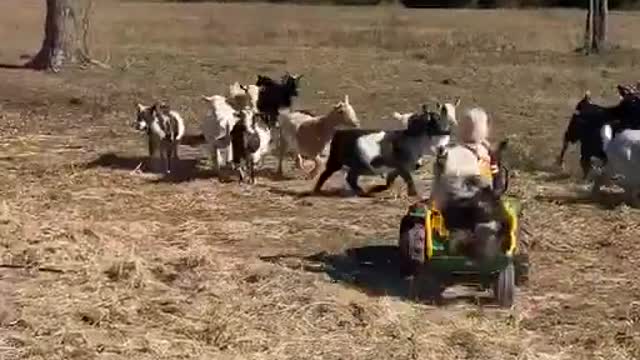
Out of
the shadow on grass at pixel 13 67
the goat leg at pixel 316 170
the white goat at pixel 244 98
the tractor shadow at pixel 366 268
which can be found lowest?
the shadow on grass at pixel 13 67

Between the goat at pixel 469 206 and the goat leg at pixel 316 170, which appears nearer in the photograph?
the goat at pixel 469 206

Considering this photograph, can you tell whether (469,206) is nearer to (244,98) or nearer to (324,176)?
(324,176)

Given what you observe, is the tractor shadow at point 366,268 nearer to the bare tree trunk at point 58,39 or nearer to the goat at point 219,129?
the goat at point 219,129

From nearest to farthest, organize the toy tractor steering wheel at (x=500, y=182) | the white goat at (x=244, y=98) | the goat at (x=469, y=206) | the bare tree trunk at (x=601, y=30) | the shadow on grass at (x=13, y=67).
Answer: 1. the goat at (x=469, y=206)
2. the toy tractor steering wheel at (x=500, y=182)
3. the white goat at (x=244, y=98)
4. the shadow on grass at (x=13, y=67)
5. the bare tree trunk at (x=601, y=30)

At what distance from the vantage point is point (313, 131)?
14.4 metres

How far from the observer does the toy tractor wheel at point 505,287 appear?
9.00m

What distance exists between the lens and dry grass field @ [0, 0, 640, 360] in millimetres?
8148

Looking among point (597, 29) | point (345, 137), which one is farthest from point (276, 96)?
point (597, 29)

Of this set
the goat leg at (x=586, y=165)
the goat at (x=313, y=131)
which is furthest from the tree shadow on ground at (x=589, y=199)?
the goat at (x=313, y=131)

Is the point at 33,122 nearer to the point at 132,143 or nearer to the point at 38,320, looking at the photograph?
the point at 132,143

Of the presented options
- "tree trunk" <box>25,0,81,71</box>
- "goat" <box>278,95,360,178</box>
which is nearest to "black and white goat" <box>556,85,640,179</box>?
"goat" <box>278,95,360,178</box>

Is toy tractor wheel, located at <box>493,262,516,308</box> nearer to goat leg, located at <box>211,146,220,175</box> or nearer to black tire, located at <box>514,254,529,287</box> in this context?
black tire, located at <box>514,254,529,287</box>

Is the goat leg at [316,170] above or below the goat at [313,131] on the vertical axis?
below

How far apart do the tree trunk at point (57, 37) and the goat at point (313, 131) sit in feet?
40.3
